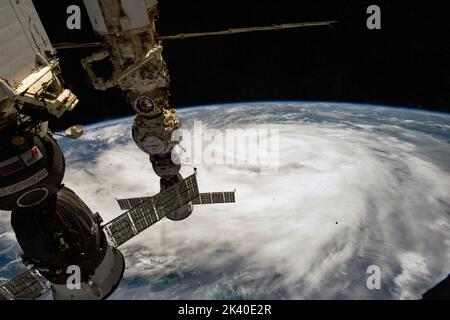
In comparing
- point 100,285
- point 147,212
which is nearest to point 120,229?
point 147,212

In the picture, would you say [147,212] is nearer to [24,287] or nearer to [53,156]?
[53,156]

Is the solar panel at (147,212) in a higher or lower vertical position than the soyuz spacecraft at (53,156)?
lower

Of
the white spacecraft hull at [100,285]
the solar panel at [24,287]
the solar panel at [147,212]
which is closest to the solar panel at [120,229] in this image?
the solar panel at [147,212]

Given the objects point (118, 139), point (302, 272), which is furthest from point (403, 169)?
point (118, 139)

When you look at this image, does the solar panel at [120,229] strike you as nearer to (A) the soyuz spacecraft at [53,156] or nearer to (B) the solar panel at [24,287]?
(A) the soyuz spacecraft at [53,156]

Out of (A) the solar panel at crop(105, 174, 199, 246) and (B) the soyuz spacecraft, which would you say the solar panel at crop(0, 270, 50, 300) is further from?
(A) the solar panel at crop(105, 174, 199, 246)
